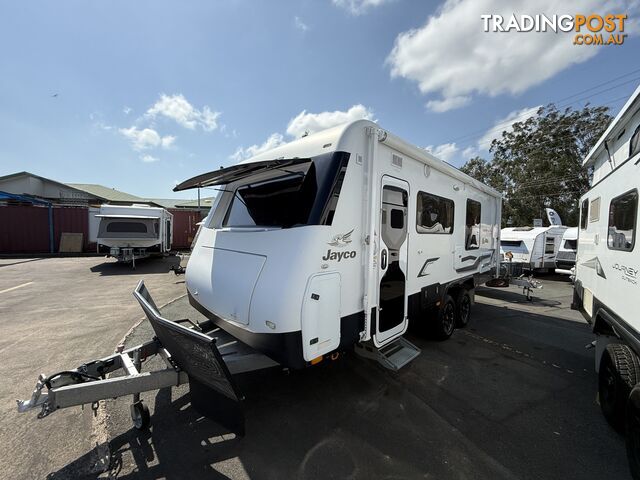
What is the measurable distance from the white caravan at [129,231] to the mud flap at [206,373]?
11536 mm

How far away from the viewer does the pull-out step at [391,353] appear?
10.5 ft

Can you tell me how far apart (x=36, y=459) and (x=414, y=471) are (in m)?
3.00

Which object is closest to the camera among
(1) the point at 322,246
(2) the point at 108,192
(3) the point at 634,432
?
(3) the point at 634,432

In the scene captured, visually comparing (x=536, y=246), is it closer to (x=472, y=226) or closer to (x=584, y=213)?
(x=584, y=213)

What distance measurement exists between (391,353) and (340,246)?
161 cm

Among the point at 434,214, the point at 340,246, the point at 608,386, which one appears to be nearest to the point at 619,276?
the point at 608,386

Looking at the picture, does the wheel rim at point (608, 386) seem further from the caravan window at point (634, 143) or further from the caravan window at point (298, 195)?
the caravan window at point (298, 195)

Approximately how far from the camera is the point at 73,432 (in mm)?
2643

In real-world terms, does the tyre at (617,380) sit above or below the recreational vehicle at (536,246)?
below

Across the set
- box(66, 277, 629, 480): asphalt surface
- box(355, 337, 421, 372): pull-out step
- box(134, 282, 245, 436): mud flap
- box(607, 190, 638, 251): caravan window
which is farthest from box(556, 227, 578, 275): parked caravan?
box(134, 282, 245, 436): mud flap

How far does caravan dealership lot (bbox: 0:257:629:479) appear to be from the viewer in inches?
90.9

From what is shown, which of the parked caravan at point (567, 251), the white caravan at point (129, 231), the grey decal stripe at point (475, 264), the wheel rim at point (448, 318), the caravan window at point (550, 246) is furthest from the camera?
the caravan window at point (550, 246)

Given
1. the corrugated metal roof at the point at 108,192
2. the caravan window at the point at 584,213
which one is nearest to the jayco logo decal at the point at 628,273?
the caravan window at the point at 584,213

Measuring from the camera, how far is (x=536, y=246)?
13562 mm
